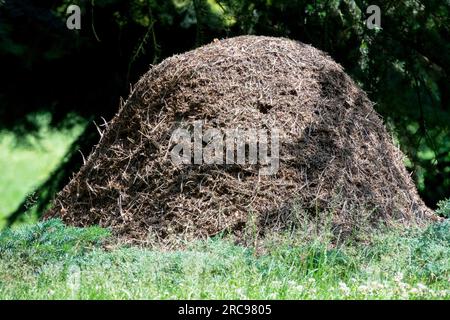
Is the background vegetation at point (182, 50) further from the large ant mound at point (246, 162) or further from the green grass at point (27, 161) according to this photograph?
the large ant mound at point (246, 162)

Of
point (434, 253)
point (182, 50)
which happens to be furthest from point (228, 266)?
point (182, 50)

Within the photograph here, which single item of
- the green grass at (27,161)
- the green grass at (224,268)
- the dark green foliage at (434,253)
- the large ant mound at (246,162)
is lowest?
the green grass at (27,161)

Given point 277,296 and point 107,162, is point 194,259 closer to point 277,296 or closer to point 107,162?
point 277,296

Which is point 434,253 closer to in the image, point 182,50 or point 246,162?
point 246,162

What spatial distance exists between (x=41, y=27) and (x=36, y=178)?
4.18 m

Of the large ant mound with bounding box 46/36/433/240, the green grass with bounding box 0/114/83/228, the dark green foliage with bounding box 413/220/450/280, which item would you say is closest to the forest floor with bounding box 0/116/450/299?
the dark green foliage with bounding box 413/220/450/280

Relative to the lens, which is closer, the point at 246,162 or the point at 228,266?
the point at 228,266

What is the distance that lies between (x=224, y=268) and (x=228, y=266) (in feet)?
0.13

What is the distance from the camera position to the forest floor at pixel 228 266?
14.9ft

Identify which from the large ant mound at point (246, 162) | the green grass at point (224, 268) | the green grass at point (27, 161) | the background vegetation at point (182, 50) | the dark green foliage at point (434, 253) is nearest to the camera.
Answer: the green grass at point (224, 268)

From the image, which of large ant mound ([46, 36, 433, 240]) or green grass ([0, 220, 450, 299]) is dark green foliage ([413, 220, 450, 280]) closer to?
green grass ([0, 220, 450, 299])

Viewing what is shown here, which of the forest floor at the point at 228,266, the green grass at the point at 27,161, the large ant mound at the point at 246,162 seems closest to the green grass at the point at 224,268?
the forest floor at the point at 228,266

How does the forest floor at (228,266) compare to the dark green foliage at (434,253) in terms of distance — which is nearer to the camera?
the forest floor at (228,266)

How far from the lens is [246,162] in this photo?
6.05 m
